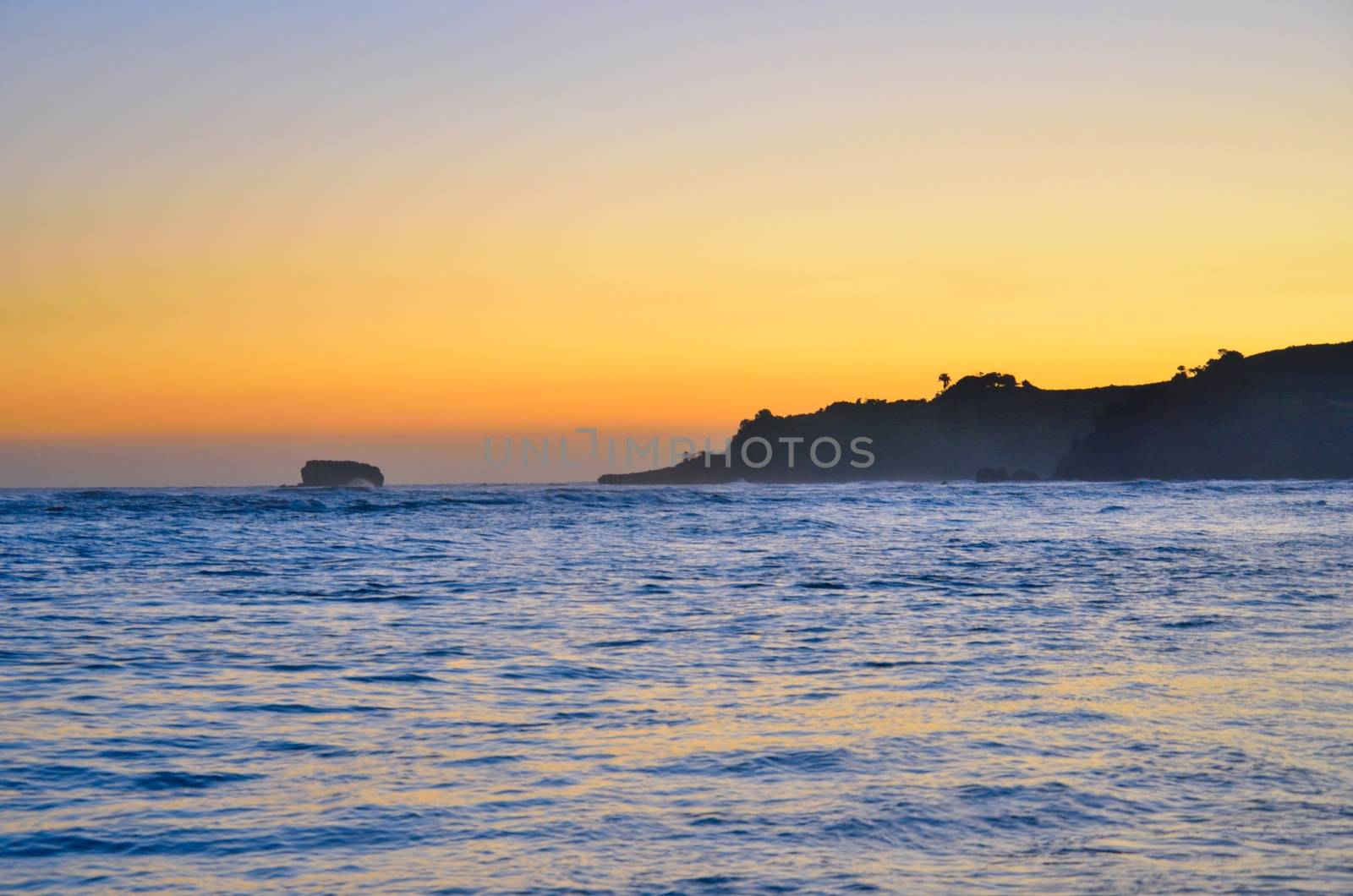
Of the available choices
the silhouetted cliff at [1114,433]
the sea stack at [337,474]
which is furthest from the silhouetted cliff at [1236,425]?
the sea stack at [337,474]

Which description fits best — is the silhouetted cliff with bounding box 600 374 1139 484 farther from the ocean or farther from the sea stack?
the ocean

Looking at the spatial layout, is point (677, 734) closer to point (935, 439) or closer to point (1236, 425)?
point (1236, 425)

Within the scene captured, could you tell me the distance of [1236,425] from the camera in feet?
399

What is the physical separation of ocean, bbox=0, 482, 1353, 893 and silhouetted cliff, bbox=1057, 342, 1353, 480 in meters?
105

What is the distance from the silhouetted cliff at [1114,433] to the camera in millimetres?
115062

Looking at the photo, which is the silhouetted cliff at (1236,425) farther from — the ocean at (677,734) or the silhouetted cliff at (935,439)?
the ocean at (677,734)

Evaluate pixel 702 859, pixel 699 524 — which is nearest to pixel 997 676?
pixel 702 859

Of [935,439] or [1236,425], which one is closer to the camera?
[1236,425]

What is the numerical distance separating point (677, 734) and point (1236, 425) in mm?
129061

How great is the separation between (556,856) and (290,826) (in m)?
1.56

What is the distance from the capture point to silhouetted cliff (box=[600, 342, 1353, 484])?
115 meters

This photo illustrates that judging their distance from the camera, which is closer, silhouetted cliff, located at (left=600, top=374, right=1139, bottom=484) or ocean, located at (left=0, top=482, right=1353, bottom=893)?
ocean, located at (left=0, top=482, right=1353, bottom=893)

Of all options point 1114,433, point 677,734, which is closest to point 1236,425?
point 1114,433

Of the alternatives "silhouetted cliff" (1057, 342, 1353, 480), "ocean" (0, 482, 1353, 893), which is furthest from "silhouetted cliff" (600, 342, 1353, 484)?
"ocean" (0, 482, 1353, 893)
